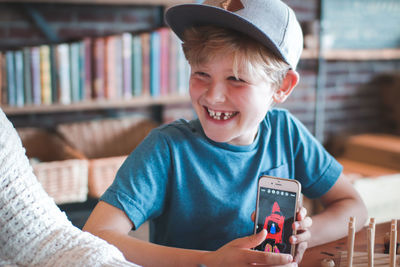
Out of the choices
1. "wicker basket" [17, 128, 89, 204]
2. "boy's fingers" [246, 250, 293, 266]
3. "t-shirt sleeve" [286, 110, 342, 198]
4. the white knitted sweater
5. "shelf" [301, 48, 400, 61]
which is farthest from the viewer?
"shelf" [301, 48, 400, 61]

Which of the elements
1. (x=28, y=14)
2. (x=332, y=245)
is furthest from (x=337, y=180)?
(x=28, y=14)

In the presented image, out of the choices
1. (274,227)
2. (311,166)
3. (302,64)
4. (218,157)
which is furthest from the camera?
(302,64)

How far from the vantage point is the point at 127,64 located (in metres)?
2.02

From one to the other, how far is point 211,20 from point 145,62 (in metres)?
1.20

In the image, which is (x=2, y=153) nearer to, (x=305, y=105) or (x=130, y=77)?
(x=130, y=77)

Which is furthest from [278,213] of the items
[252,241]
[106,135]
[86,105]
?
[106,135]

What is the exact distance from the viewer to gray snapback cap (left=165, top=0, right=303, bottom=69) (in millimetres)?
827

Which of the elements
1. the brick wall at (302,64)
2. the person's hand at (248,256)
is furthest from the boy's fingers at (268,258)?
the brick wall at (302,64)

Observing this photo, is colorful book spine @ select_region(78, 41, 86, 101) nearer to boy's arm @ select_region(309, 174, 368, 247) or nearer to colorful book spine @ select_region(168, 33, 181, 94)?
colorful book spine @ select_region(168, 33, 181, 94)

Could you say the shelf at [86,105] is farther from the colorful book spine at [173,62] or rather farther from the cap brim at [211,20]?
the cap brim at [211,20]

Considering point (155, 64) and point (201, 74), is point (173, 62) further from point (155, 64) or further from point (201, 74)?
point (201, 74)

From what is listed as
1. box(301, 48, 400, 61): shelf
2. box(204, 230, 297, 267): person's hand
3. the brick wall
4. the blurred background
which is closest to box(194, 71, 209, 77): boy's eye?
box(204, 230, 297, 267): person's hand

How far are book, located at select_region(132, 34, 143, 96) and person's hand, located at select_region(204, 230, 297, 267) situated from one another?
1440 mm

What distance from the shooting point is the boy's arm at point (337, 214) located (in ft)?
3.12
